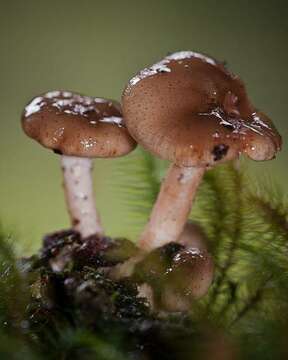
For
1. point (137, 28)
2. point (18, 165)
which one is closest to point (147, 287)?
point (18, 165)

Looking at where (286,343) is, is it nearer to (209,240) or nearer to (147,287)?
(147,287)

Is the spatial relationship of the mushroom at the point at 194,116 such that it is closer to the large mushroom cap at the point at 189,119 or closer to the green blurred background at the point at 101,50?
the large mushroom cap at the point at 189,119

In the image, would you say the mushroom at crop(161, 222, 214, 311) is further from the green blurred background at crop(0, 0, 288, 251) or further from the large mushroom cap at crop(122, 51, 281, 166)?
the green blurred background at crop(0, 0, 288, 251)

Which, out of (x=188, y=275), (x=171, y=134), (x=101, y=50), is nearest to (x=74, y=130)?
(x=171, y=134)

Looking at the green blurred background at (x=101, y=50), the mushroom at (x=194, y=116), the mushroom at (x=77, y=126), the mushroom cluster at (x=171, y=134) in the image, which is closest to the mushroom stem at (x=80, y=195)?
the mushroom cluster at (x=171, y=134)

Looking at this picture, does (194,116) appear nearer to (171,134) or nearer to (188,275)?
(171,134)

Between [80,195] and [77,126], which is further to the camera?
[80,195]

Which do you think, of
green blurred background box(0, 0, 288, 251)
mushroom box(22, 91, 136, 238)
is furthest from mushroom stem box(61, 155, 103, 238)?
green blurred background box(0, 0, 288, 251)
